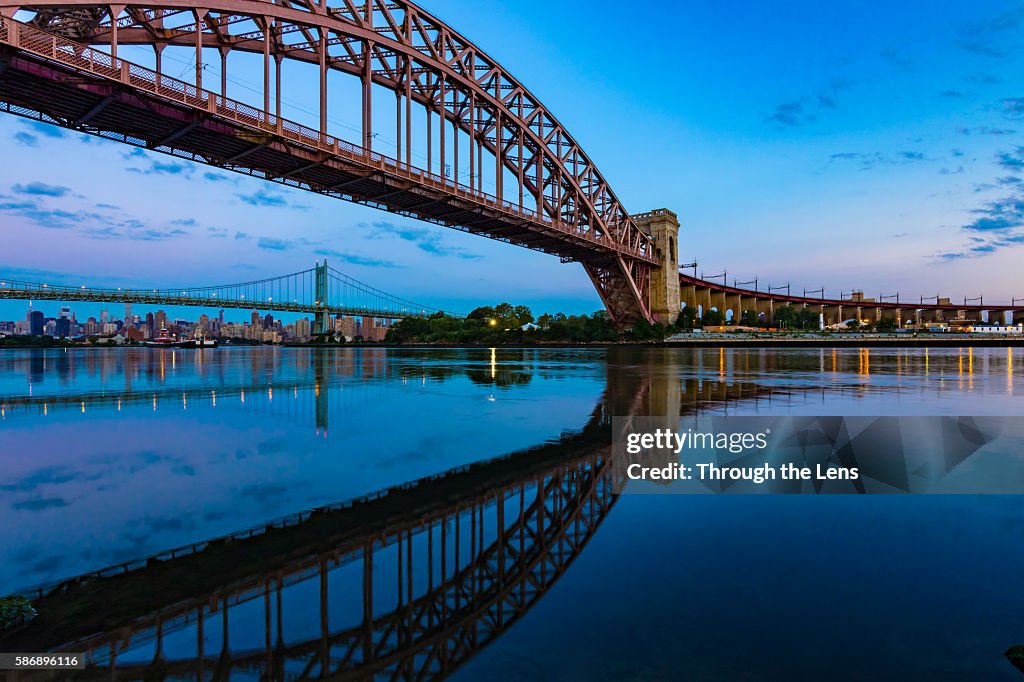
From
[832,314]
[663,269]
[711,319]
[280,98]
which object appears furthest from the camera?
[832,314]

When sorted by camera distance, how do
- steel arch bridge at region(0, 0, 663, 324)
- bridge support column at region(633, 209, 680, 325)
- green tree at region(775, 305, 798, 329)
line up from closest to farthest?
steel arch bridge at region(0, 0, 663, 324), bridge support column at region(633, 209, 680, 325), green tree at region(775, 305, 798, 329)

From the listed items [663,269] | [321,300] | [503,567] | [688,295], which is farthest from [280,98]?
[321,300]

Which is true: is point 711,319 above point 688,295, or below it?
below

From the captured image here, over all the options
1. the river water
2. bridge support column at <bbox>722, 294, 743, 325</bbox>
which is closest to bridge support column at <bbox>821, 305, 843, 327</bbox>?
bridge support column at <bbox>722, 294, 743, 325</bbox>

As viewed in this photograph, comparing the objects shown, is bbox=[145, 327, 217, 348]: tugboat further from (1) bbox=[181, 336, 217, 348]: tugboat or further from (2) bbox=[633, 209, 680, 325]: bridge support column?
(2) bbox=[633, 209, 680, 325]: bridge support column

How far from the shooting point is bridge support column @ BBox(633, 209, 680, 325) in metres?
75.6

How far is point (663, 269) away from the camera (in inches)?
2977

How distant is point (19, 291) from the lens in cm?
8369

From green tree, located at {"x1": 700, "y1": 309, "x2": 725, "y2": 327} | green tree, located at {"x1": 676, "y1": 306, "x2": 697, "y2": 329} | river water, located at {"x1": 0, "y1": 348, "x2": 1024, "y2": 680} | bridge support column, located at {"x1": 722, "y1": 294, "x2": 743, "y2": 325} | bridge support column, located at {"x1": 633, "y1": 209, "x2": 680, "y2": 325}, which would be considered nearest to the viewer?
river water, located at {"x1": 0, "y1": 348, "x2": 1024, "y2": 680}

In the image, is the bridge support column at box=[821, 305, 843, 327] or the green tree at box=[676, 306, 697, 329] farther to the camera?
the bridge support column at box=[821, 305, 843, 327]

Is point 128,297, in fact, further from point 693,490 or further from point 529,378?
point 693,490

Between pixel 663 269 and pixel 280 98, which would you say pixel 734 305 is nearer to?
pixel 663 269

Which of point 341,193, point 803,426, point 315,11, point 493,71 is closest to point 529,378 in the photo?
point 803,426

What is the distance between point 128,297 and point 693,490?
4623 inches
